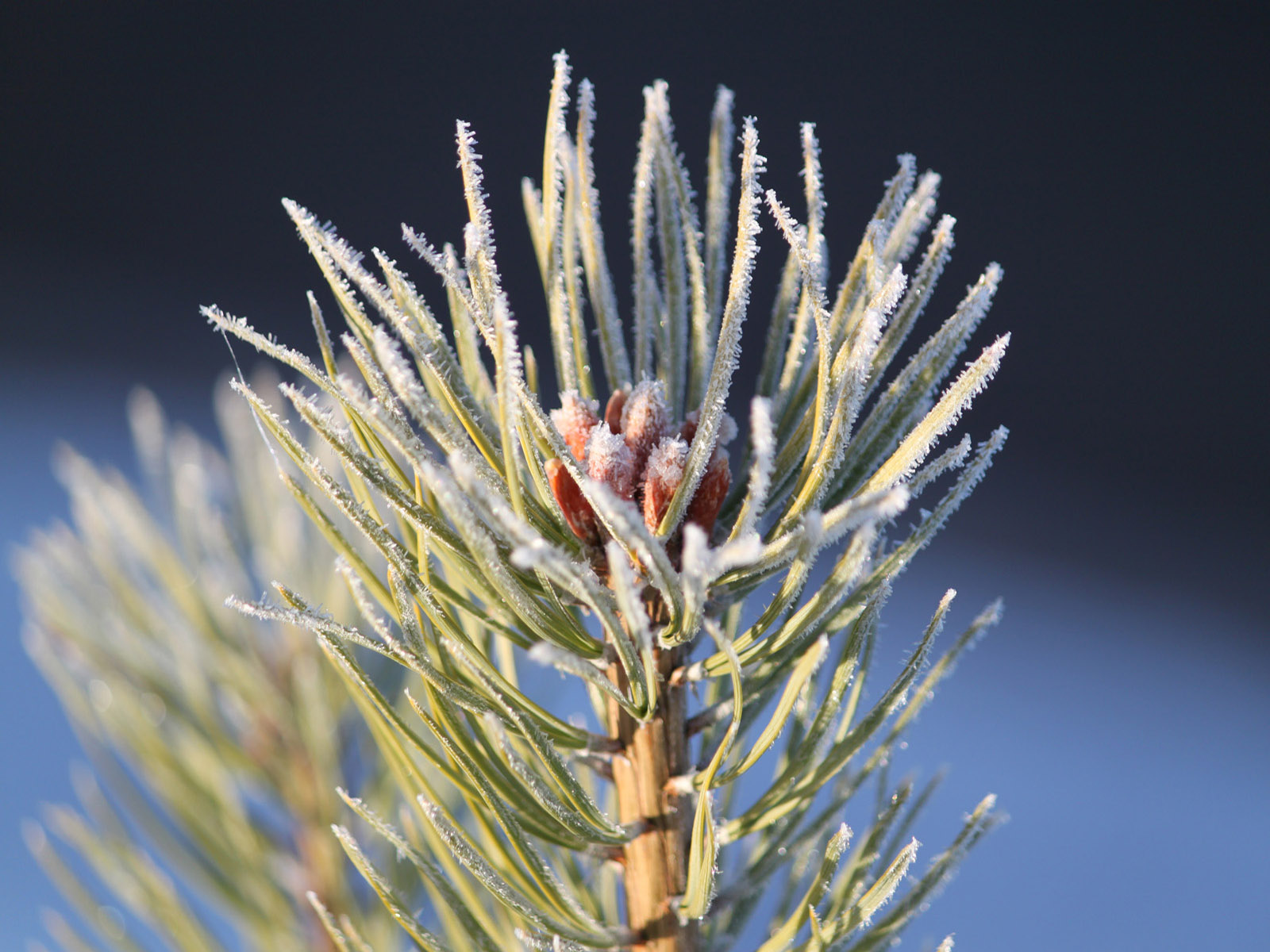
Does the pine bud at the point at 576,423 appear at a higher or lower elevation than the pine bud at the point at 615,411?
lower

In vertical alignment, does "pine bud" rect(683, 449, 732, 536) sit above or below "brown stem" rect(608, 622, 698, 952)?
above

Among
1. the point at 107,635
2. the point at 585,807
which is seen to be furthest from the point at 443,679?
the point at 107,635

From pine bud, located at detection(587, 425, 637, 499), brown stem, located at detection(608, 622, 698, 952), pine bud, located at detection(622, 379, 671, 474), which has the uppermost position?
pine bud, located at detection(622, 379, 671, 474)

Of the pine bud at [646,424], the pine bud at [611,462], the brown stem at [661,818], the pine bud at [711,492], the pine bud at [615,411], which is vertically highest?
the pine bud at [615,411]

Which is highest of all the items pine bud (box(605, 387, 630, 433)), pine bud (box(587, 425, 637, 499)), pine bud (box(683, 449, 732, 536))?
pine bud (box(605, 387, 630, 433))
